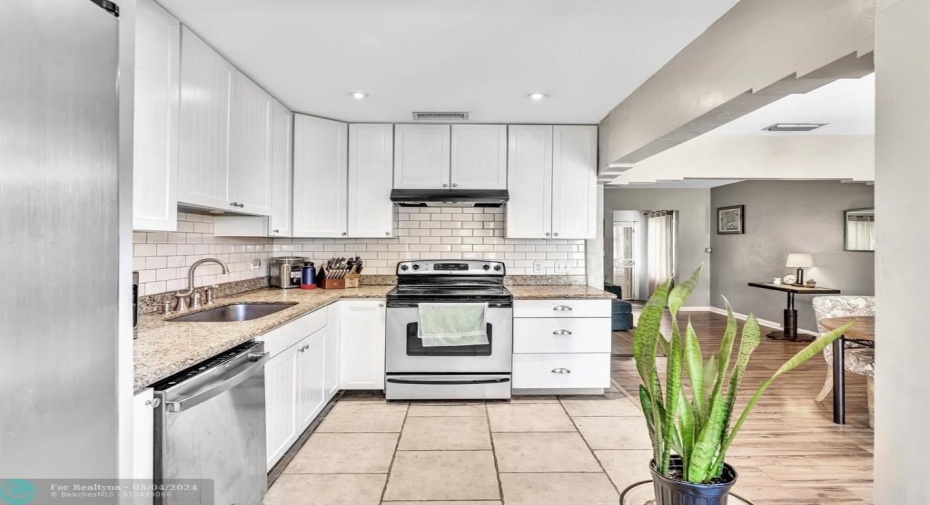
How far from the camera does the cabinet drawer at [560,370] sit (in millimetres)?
3420

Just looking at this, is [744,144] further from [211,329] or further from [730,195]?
[211,329]

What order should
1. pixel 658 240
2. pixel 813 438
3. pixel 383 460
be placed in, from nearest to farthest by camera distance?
1. pixel 383 460
2. pixel 813 438
3. pixel 658 240

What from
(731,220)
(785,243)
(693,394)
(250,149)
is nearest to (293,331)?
(250,149)

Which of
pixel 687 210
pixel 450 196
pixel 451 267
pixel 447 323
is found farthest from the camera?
pixel 687 210

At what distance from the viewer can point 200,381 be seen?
1494 mm

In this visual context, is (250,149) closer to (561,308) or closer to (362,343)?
(362,343)

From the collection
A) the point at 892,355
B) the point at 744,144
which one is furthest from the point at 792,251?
the point at 892,355

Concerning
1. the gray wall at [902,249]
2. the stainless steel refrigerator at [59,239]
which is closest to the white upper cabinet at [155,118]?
the stainless steel refrigerator at [59,239]

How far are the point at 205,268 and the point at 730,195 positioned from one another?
804cm

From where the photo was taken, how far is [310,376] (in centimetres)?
272

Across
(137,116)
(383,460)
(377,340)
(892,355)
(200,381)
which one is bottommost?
(383,460)

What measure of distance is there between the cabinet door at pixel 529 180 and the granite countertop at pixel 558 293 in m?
0.48

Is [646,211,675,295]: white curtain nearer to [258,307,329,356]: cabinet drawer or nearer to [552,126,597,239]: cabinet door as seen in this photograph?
[552,126,597,239]: cabinet door

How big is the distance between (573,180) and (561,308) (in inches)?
44.7
